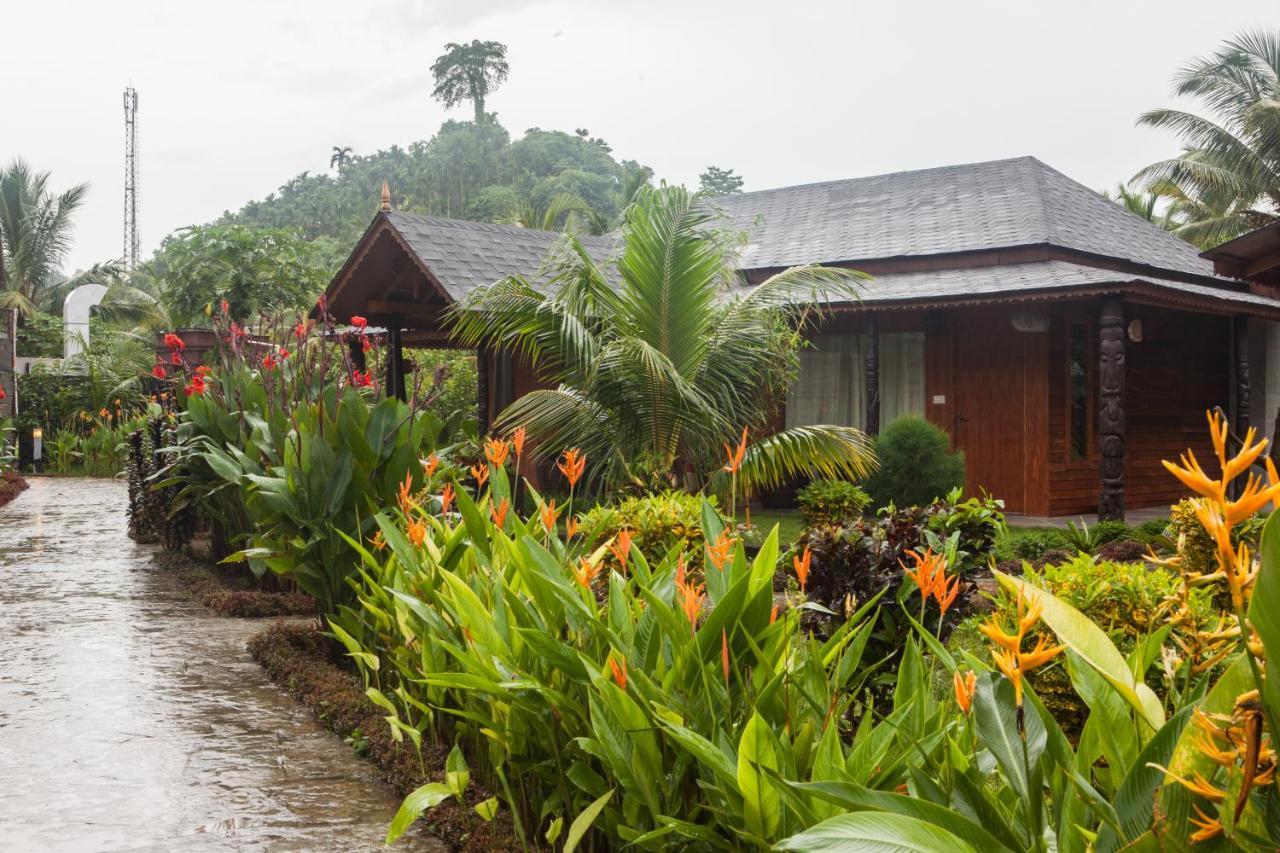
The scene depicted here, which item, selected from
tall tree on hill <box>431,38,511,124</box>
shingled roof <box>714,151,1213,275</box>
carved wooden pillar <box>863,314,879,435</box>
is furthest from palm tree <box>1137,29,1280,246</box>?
tall tree on hill <box>431,38,511,124</box>

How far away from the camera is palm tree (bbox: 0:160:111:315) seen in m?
38.5

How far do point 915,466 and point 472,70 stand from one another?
59.7 meters

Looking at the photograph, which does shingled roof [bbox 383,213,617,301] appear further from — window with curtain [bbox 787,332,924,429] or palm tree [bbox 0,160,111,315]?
palm tree [bbox 0,160,111,315]

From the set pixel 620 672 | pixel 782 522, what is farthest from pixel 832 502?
pixel 620 672

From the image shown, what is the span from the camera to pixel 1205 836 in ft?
5.16

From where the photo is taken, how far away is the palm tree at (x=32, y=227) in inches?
1515

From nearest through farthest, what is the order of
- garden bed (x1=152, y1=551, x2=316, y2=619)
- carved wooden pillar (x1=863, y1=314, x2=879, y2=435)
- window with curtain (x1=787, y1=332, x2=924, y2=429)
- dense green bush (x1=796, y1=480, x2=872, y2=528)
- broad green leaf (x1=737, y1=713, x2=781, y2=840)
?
broad green leaf (x1=737, y1=713, x2=781, y2=840), garden bed (x1=152, y1=551, x2=316, y2=619), dense green bush (x1=796, y1=480, x2=872, y2=528), carved wooden pillar (x1=863, y1=314, x2=879, y2=435), window with curtain (x1=787, y1=332, x2=924, y2=429)

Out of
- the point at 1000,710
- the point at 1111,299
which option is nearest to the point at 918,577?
the point at 1000,710

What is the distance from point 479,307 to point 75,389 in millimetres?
17963

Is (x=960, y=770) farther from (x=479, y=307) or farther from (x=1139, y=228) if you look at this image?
(x=1139, y=228)

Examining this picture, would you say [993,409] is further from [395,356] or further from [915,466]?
[395,356]

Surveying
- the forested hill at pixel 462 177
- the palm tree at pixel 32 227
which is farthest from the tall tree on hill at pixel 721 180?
the palm tree at pixel 32 227

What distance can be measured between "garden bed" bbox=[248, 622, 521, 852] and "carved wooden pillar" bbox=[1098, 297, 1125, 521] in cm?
814

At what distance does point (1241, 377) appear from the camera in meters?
15.1
